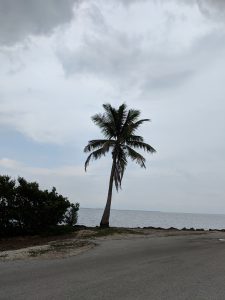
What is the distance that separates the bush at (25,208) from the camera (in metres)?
25.9

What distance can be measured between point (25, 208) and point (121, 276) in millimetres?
16066

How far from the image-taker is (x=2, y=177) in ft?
86.0

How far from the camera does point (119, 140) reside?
110ft

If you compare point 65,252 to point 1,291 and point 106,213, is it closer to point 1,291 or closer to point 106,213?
point 1,291

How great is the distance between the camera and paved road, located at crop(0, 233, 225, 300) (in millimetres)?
8938

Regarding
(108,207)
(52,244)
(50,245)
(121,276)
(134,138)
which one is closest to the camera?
(121,276)

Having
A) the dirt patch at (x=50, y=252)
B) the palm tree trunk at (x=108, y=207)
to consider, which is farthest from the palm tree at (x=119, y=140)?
the dirt patch at (x=50, y=252)

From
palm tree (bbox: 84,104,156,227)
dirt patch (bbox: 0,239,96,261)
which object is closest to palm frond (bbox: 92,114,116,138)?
palm tree (bbox: 84,104,156,227)

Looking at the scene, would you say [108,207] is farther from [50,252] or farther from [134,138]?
[50,252]

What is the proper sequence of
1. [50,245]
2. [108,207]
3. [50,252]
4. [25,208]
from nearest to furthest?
[50,252] → [50,245] → [25,208] → [108,207]

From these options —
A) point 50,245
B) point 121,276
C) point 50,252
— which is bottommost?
point 121,276

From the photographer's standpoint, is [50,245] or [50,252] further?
[50,245]

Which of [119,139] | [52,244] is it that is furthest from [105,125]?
[52,244]

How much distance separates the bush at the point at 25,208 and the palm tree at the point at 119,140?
23.9 ft
